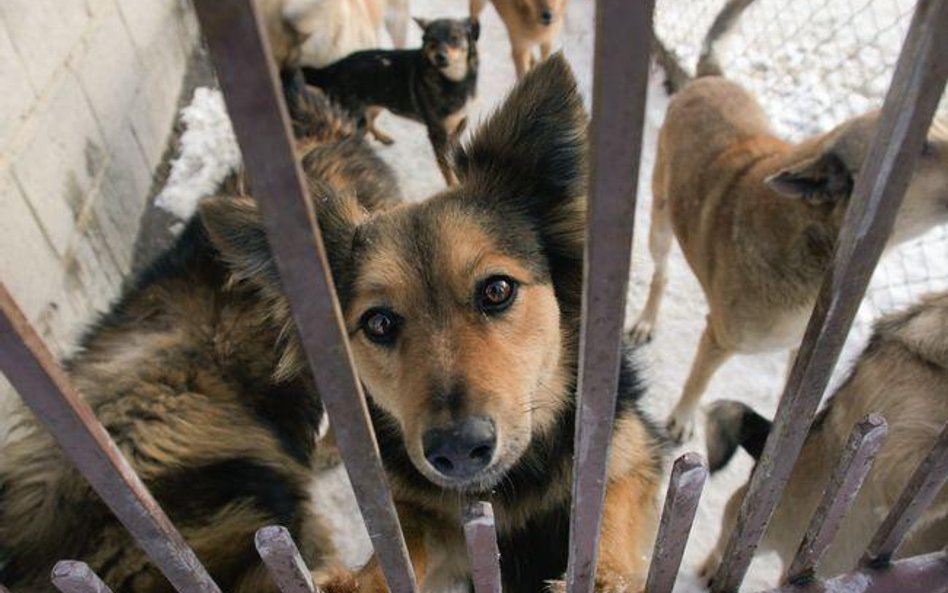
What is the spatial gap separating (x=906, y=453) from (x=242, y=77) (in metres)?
1.90

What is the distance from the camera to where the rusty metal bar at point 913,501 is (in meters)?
1.18

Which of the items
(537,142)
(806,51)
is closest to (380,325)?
(537,142)

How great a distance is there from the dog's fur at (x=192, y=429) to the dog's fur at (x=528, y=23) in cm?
294

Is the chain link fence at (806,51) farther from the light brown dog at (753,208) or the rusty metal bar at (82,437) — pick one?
the rusty metal bar at (82,437)

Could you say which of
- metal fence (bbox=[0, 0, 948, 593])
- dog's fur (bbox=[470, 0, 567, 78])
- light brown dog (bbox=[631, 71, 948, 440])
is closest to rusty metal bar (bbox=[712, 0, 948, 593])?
metal fence (bbox=[0, 0, 948, 593])

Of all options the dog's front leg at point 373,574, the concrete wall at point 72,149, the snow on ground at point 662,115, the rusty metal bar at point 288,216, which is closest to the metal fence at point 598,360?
the rusty metal bar at point 288,216

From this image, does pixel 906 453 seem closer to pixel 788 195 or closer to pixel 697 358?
pixel 788 195

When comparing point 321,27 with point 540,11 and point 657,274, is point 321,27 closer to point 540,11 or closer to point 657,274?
point 540,11

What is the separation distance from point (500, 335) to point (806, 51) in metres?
4.75

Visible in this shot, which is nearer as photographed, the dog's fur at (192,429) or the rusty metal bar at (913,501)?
the rusty metal bar at (913,501)

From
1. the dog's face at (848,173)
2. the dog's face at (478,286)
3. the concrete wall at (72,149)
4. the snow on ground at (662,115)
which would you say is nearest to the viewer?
the dog's face at (478,286)

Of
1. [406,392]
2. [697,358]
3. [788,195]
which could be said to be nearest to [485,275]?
[406,392]

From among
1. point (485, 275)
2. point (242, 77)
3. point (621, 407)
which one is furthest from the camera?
point (621, 407)

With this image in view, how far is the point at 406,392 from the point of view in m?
1.64
